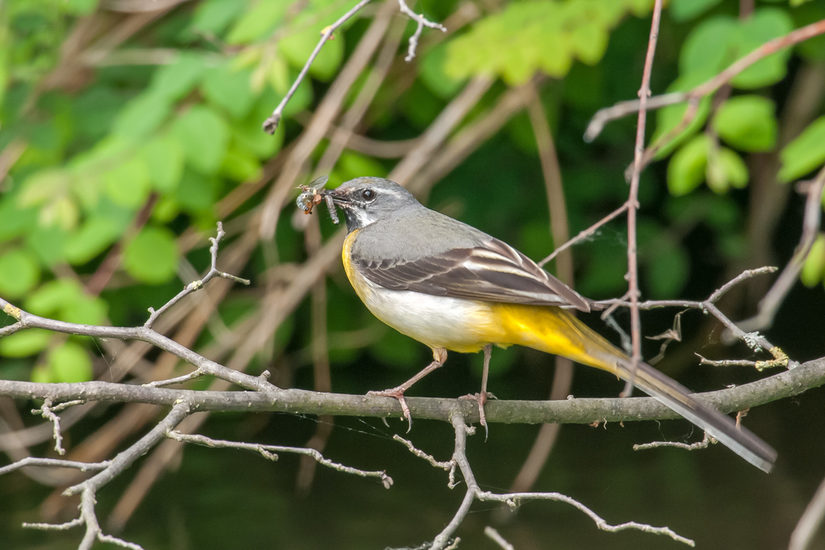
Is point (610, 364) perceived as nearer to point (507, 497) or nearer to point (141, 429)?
point (507, 497)

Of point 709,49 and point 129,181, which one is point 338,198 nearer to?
point 129,181

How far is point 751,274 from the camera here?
136 inches

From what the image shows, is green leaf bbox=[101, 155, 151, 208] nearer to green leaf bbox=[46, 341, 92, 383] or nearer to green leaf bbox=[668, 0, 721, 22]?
green leaf bbox=[46, 341, 92, 383]

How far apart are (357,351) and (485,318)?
4.53 m

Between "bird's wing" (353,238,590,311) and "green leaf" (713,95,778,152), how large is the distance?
1.45m

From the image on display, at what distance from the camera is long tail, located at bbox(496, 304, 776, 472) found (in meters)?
3.16

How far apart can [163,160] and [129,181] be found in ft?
0.70

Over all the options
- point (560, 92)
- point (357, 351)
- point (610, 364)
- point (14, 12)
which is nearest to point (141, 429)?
point (357, 351)

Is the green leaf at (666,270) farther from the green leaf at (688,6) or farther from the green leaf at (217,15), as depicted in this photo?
the green leaf at (217,15)

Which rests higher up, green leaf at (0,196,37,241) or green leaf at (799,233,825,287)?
green leaf at (799,233,825,287)

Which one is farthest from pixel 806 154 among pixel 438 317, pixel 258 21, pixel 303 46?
pixel 258 21

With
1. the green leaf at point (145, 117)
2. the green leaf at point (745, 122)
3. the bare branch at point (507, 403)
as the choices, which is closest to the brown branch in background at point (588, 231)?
the bare branch at point (507, 403)

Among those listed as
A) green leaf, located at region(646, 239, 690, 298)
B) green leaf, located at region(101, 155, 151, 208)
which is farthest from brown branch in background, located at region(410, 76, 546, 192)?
green leaf, located at region(101, 155, 151, 208)

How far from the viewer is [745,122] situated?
4.96 metres
